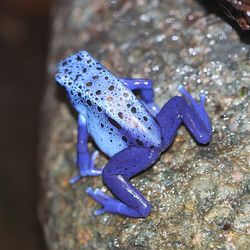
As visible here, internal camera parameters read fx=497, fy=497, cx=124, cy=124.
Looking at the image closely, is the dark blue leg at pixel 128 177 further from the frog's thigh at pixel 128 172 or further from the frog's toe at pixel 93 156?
the frog's toe at pixel 93 156

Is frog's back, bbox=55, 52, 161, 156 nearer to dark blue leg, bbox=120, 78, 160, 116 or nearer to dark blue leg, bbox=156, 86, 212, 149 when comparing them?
dark blue leg, bbox=156, 86, 212, 149

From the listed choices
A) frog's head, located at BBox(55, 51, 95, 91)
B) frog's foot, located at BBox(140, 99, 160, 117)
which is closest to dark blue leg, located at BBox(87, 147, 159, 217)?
frog's foot, located at BBox(140, 99, 160, 117)

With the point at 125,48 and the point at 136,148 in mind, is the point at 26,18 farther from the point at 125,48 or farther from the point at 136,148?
the point at 136,148

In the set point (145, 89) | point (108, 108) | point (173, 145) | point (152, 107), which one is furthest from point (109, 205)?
point (145, 89)

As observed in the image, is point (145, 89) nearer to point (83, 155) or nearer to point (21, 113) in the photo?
point (83, 155)

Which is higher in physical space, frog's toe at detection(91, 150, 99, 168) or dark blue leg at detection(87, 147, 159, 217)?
dark blue leg at detection(87, 147, 159, 217)

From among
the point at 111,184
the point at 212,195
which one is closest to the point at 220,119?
the point at 212,195

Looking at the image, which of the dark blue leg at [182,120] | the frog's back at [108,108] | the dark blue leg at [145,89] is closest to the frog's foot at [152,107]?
the dark blue leg at [145,89]
